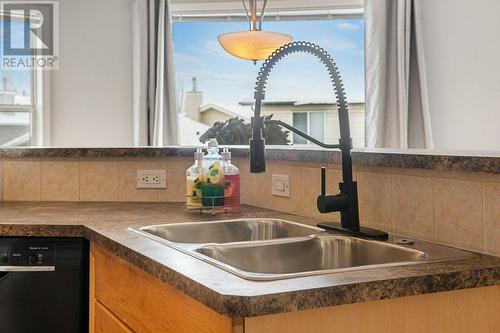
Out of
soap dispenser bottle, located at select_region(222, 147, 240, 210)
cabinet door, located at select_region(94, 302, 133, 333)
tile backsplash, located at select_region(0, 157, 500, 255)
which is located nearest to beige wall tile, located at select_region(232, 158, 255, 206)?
tile backsplash, located at select_region(0, 157, 500, 255)

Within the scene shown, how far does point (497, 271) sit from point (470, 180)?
0.23 metres

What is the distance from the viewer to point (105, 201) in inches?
89.1

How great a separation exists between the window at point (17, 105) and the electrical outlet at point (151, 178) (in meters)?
2.28

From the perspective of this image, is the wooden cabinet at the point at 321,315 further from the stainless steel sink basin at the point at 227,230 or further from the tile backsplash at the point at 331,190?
the stainless steel sink basin at the point at 227,230

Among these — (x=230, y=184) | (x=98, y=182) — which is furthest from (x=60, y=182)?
(x=230, y=184)

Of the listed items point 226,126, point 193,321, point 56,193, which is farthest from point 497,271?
point 226,126

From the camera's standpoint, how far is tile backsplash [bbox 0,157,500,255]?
122 centimetres

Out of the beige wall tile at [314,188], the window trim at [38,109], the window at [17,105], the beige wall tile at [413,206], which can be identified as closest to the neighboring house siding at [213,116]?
the window trim at [38,109]

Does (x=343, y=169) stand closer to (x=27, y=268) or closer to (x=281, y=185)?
(x=281, y=185)

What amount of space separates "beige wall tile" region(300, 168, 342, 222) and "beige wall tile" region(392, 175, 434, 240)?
0.78ft

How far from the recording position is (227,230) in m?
1.73

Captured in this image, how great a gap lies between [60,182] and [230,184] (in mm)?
762

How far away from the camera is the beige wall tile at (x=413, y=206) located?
1341 mm

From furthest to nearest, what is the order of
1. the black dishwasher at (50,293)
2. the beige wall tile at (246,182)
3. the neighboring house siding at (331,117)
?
the neighboring house siding at (331,117), the beige wall tile at (246,182), the black dishwasher at (50,293)
